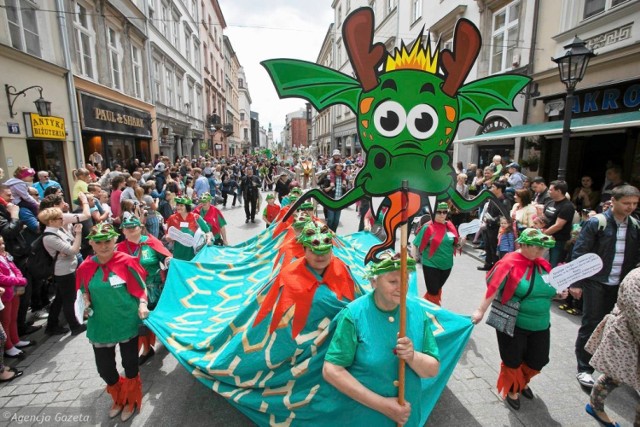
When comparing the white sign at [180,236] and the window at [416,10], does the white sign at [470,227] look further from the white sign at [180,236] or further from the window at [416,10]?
the window at [416,10]

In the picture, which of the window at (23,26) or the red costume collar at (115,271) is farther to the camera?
the window at (23,26)

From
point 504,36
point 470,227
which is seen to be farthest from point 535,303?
point 504,36

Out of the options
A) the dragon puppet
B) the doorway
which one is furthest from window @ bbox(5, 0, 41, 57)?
the dragon puppet

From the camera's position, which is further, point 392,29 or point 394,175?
point 392,29

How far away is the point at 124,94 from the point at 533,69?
1500 centimetres

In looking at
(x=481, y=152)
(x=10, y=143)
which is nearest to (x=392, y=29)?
(x=481, y=152)

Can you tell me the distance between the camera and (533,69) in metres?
9.91

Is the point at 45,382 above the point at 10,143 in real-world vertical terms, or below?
below

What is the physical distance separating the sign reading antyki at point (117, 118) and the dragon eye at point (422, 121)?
42.5 ft

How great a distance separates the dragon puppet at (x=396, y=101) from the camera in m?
2.18

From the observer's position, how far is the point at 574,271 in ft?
9.79

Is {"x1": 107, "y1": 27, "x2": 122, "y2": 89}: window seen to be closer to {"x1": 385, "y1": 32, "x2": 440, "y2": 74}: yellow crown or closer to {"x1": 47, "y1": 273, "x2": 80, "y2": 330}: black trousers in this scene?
{"x1": 47, "y1": 273, "x2": 80, "y2": 330}: black trousers

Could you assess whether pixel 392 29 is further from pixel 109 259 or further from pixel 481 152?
pixel 109 259

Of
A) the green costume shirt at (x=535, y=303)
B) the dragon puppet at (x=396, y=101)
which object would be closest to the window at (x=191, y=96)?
the dragon puppet at (x=396, y=101)
